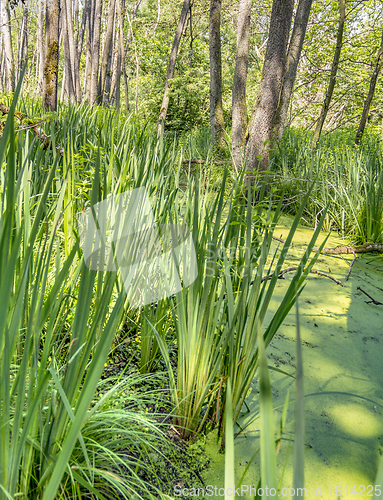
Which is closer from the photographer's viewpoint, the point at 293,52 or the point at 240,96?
the point at 240,96

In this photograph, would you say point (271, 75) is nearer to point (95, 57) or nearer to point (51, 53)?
point (51, 53)

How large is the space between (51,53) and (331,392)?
3646mm

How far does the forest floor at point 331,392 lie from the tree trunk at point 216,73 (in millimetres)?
3221

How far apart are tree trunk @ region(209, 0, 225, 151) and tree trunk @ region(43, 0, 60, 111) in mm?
2093

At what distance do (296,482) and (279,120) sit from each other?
449 cm

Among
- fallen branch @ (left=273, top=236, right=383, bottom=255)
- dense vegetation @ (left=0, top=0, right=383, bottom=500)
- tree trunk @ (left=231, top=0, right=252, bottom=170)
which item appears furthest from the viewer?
tree trunk @ (left=231, top=0, right=252, bottom=170)

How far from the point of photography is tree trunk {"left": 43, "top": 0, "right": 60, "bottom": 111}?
2979 mm

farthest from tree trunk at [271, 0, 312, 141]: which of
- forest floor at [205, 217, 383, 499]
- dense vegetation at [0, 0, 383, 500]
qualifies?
dense vegetation at [0, 0, 383, 500]

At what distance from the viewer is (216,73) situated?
4480mm

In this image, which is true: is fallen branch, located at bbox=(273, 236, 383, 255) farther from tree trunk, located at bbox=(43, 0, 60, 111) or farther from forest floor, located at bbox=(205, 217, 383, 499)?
tree trunk, located at bbox=(43, 0, 60, 111)

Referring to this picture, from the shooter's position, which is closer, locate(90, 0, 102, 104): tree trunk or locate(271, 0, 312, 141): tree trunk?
locate(271, 0, 312, 141): tree trunk

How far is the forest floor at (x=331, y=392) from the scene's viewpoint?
81 centimetres

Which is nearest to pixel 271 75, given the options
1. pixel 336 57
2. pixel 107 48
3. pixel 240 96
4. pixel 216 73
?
pixel 240 96

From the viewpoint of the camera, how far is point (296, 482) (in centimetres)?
23
